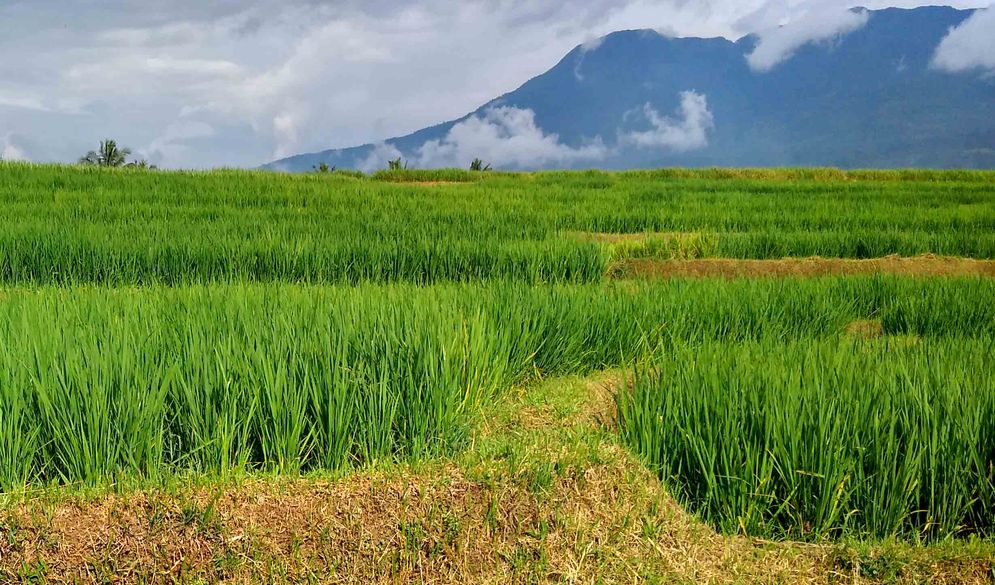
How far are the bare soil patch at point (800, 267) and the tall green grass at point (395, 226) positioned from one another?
613 mm

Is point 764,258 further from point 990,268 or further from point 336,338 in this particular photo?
point 336,338

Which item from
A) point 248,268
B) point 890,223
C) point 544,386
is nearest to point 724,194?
point 890,223

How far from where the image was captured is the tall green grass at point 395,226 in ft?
22.5

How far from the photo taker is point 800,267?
7.75 m

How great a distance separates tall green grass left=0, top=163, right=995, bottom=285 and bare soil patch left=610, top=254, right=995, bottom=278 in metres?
0.61

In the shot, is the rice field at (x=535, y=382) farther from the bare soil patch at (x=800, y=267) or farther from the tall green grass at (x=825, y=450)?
the bare soil patch at (x=800, y=267)

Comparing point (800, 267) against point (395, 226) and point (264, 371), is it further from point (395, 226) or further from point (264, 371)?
point (264, 371)

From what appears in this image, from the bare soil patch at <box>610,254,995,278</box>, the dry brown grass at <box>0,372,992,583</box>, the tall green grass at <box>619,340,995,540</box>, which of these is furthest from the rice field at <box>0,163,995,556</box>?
the bare soil patch at <box>610,254,995,278</box>

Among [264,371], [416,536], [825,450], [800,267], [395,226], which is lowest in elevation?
Result: [416,536]

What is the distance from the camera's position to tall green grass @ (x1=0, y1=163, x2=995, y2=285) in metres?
6.85

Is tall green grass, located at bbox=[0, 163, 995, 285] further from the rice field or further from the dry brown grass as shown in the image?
the dry brown grass

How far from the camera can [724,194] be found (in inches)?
585

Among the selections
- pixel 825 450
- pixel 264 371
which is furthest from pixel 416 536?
pixel 825 450

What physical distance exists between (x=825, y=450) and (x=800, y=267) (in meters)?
5.44
